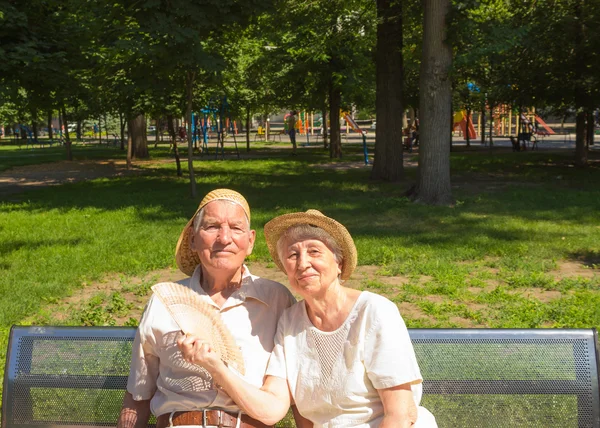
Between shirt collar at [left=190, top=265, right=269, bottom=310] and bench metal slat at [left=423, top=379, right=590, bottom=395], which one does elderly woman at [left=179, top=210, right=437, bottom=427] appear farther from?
bench metal slat at [left=423, top=379, right=590, bottom=395]

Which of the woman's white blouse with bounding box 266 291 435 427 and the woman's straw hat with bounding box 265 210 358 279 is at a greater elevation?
the woman's straw hat with bounding box 265 210 358 279

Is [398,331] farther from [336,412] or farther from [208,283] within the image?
[208,283]

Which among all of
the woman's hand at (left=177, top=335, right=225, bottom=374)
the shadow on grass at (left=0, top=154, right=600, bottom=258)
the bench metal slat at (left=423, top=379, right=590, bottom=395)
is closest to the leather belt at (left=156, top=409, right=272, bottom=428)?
the woman's hand at (left=177, top=335, right=225, bottom=374)

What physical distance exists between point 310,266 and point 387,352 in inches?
16.3

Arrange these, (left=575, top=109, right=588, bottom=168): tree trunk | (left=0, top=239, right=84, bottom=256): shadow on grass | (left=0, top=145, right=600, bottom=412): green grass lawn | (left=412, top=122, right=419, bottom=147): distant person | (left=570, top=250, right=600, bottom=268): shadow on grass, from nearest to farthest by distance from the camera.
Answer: (left=0, top=145, right=600, bottom=412): green grass lawn < (left=570, top=250, right=600, bottom=268): shadow on grass < (left=0, top=239, right=84, bottom=256): shadow on grass < (left=575, top=109, right=588, bottom=168): tree trunk < (left=412, top=122, right=419, bottom=147): distant person

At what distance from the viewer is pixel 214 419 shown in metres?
2.84

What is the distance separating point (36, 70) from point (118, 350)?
12165 millimetres

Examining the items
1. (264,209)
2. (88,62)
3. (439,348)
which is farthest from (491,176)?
(439,348)

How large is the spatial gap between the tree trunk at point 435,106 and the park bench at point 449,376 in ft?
33.6

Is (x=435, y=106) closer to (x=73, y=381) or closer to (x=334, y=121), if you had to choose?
(x=73, y=381)

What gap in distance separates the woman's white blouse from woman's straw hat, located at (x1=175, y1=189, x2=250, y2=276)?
22.3 inches

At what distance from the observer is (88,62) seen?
1529cm

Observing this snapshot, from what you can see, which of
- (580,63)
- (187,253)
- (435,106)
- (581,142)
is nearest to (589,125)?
(581,142)

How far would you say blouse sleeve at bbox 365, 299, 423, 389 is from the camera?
2627 mm
